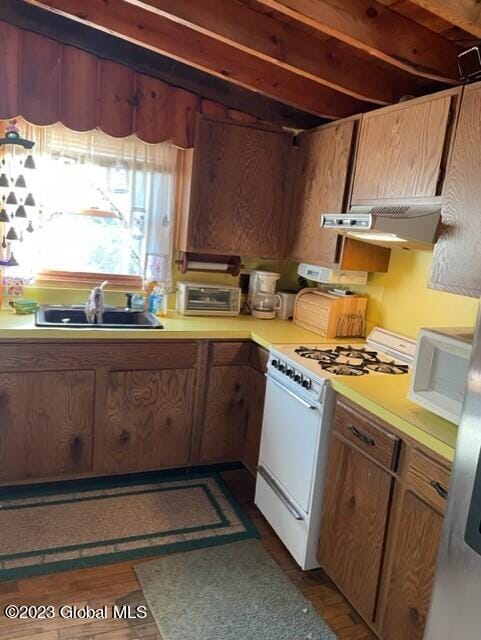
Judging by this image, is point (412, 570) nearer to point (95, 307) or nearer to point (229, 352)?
point (229, 352)

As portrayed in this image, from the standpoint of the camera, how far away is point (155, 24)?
2385 mm

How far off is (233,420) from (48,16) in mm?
2400

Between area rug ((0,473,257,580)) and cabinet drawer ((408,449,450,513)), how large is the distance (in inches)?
43.4

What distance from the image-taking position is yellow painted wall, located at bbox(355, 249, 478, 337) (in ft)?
7.36

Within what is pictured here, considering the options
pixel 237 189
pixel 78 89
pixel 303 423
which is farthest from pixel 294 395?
pixel 78 89

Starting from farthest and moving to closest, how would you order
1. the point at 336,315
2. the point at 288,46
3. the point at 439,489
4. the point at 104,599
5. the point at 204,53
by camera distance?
1. the point at 336,315
2. the point at 204,53
3. the point at 288,46
4. the point at 104,599
5. the point at 439,489

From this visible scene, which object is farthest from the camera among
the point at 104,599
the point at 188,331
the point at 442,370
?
the point at 188,331

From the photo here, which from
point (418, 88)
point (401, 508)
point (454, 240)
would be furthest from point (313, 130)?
point (401, 508)

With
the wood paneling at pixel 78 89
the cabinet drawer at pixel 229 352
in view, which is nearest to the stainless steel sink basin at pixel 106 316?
the cabinet drawer at pixel 229 352

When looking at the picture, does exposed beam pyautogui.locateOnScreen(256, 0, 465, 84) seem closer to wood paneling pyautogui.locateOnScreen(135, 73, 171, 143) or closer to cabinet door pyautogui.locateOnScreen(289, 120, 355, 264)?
cabinet door pyautogui.locateOnScreen(289, 120, 355, 264)

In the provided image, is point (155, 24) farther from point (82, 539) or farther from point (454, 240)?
point (82, 539)

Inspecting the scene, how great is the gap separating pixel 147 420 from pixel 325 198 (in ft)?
5.23

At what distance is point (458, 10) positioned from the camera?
1523 millimetres

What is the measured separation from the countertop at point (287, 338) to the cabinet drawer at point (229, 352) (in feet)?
0.17
